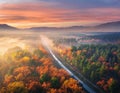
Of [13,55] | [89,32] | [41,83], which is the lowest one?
[41,83]

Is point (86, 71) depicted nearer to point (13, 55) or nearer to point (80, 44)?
point (80, 44)

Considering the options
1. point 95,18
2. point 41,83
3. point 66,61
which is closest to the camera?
point 41,83

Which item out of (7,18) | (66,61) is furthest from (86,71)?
(7,18)

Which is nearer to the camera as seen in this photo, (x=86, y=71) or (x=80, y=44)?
(x=86, y=71)
